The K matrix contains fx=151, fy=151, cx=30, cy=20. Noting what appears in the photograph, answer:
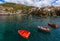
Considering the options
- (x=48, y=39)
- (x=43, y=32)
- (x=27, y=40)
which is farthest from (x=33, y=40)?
(x=43, y=32)

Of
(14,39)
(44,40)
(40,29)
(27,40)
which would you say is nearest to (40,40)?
(44,40)

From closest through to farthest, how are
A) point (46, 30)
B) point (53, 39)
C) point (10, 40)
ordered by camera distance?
point (10, 40) < point (53, 39) < point (46, 30)

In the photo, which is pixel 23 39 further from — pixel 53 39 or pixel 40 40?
pixel 53 39

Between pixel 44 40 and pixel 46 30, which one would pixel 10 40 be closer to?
pixel 44 40

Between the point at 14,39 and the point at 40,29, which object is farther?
the point at 40,29

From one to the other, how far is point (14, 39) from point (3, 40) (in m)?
4.40

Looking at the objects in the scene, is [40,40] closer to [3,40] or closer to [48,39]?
[48,39]

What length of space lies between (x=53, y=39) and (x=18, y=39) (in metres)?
14.7

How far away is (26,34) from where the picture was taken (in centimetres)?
6328

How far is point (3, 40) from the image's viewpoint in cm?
5909

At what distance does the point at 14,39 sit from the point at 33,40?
301 inches

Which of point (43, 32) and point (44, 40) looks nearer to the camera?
point (44, 40)

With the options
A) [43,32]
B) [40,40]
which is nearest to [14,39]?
[40,40]

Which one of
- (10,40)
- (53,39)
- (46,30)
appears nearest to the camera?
(10,40)
